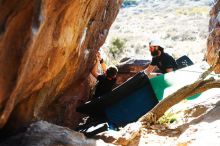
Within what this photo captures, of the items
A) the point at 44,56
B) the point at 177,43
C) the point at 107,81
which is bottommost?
the point at 177,43

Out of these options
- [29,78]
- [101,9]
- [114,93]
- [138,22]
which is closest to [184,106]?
[114,93]

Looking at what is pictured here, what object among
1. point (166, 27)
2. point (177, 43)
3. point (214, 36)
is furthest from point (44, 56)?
point (166, 27)

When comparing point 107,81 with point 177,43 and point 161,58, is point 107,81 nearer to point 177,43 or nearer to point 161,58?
point 161,58

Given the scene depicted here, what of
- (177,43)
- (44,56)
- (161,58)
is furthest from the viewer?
(177,43)

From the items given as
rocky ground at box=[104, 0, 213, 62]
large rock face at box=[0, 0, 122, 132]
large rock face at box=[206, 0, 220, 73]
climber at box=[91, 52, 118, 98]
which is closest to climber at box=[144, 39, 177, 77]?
climber at box=[91, 52, 118, 98]

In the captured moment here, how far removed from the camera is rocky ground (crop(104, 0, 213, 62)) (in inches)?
2144

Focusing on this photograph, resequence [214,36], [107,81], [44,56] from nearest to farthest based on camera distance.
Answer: [44,56], [107,81], [214,36]

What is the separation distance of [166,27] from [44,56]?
68.4 m

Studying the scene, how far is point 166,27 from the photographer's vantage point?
74062 millimetres

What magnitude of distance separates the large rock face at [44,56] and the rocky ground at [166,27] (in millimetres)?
29870

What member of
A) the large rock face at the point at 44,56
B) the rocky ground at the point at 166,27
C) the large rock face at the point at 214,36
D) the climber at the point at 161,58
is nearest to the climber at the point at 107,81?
the large rock face at the point at 44,56

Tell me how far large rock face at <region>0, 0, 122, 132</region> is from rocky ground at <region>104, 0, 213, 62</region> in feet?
98.0

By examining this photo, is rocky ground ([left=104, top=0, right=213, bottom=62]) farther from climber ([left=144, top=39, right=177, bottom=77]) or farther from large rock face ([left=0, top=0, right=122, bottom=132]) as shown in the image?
large rock face ([left=0, top=0, right=122, bottom=132])

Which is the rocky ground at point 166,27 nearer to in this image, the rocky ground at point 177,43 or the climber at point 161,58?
the rocky ground at point 177,43
